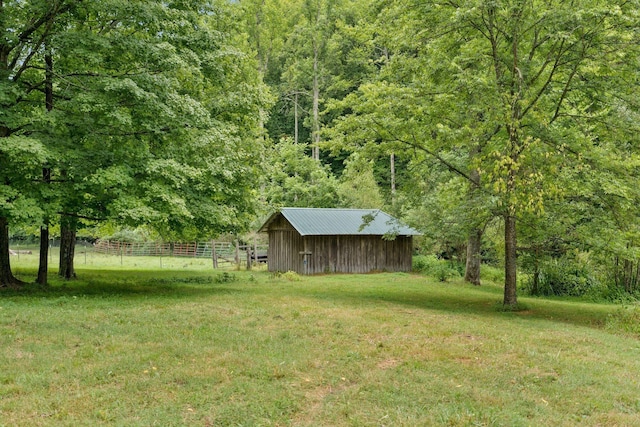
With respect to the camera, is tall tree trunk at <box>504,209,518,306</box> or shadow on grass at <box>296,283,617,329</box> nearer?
shadow on grass at <box>296,283,617,329</box>

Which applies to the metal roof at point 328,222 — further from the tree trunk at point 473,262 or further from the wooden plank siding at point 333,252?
the tree trunk at point 473,262

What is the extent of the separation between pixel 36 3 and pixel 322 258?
58.1ft

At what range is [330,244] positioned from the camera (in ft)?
85.9

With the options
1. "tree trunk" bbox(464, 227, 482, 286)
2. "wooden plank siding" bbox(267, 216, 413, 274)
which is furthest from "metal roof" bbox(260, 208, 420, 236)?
"tree trunk" bbox(464, 227, 482, 286)

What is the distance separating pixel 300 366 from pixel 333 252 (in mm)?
19706

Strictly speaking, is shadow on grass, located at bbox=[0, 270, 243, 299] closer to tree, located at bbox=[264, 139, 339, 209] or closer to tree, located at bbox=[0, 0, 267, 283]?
tree, located at bbox=[0, 0, 267, 283]

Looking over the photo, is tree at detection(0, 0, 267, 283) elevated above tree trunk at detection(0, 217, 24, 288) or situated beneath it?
elevated above

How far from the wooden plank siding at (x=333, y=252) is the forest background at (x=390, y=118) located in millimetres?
10643

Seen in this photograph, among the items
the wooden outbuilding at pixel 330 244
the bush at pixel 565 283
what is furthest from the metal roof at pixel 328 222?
the bush at pixel 565 283

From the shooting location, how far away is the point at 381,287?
1903cm

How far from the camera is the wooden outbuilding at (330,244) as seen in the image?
25562mm

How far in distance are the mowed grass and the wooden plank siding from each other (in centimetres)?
1361

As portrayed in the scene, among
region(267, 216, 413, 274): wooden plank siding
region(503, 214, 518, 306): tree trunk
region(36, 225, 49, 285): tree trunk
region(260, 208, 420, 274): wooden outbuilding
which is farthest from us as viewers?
region(267, 216, 413, 274): wooden plank siding

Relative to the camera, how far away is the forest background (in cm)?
1096
